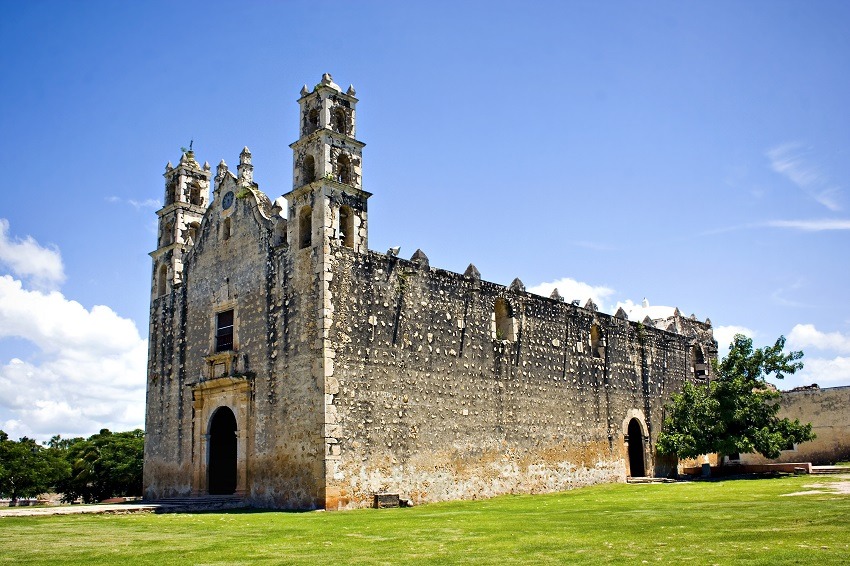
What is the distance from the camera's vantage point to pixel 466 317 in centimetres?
2472

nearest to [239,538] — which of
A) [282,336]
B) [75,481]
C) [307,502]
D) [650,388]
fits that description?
[307,502]

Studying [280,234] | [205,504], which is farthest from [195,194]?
[205,504]

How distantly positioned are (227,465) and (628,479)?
1450 centimetres

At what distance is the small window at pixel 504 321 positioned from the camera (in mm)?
26297

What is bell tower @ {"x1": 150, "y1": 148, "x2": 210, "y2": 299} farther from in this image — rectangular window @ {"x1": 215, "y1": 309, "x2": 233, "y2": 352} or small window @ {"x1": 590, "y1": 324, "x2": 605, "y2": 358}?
small window @ {"x1": 590, "y1": 324, "x2": 605, "y2": 358}

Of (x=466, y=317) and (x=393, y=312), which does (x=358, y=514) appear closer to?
(x=393, y=312)

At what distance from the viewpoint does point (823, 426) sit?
3875 cm

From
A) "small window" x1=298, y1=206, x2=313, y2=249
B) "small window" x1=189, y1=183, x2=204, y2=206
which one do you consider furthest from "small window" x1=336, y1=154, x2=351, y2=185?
"small window" x1=189, y1=183, x2=204, y2=206

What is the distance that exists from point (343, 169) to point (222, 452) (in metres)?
9.16

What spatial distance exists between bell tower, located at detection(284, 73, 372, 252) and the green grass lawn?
732 cm

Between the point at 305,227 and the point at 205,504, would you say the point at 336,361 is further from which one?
the point at 205,504

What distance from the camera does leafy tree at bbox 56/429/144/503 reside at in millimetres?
33312

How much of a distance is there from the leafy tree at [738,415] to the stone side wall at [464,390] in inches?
56.3

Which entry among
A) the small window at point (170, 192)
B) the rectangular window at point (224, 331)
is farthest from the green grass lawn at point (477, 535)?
the small window at point (170, 192)
